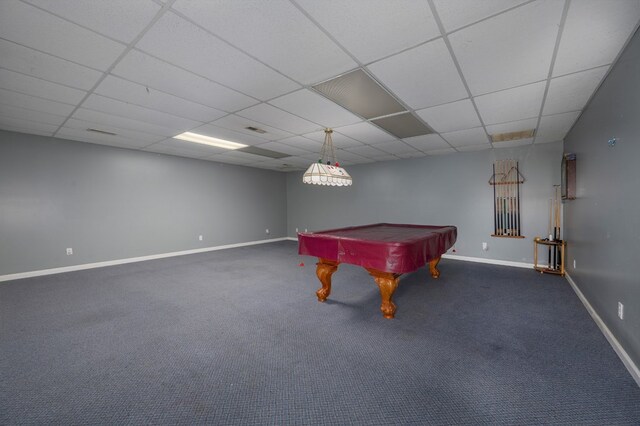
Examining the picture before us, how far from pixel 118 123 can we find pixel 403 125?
407cm

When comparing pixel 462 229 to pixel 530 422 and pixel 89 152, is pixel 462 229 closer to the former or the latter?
pixel 530 422

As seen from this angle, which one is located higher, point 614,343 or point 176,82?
point 176,82

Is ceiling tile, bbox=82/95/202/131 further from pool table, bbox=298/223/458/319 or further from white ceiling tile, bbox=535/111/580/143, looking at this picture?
white ceiling tile, bbox=535/111/580/143

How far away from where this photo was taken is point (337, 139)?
4461 mm

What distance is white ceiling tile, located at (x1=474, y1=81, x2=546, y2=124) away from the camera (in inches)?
102

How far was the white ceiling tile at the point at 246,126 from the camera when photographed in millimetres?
3467

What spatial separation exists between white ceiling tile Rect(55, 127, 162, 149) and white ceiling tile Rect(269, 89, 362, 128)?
3.24 m

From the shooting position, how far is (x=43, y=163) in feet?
14.2

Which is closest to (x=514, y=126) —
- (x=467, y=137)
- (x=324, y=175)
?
(x=467, y=137)

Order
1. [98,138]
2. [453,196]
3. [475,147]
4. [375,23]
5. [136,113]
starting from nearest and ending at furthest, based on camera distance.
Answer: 1. [375,23]
2. [136,113]
3. [98,138]
4. [475,147]
5. [453,196]

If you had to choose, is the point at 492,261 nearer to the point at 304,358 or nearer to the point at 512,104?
the point at 512,104

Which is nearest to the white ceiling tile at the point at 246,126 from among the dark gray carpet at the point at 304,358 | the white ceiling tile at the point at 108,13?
the white ceiling tile at the point at 108,13

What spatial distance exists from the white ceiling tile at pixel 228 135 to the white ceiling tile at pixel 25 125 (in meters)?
2.07

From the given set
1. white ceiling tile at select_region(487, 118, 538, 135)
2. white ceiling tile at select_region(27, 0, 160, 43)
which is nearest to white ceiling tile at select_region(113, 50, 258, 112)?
white ceiling tile at select_region(27, 0, 160, 43)
